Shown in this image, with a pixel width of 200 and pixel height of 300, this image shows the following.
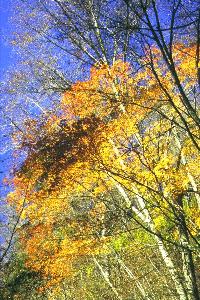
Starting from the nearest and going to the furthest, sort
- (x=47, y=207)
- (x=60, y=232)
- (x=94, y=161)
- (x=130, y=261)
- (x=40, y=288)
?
(x=94, y=161), (x=47, y=207), (x=130, y=261), (x=40, y=288), (x=60, y=232)

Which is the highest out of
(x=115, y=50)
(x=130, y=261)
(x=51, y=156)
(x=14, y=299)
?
(x=51, y=156)

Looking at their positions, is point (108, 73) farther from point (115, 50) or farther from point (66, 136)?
point (66, 136)

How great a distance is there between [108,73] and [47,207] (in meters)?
5.98

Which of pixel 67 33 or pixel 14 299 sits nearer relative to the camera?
pixel 67 33

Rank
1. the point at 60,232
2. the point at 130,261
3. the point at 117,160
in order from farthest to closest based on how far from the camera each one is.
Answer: the point at 60,232 < the point at 130,261 < the point at 117,160

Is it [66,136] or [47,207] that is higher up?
[66,136]

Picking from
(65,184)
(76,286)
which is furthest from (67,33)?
(76,286)

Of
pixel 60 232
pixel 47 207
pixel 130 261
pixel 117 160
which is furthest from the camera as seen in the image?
pixel 60 232

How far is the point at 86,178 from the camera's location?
35.7 feet

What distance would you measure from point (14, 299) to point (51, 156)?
6730 mm

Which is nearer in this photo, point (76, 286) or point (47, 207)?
point (47, 207)

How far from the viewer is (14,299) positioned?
15.4 meters

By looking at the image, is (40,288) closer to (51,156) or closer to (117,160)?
(51,156)

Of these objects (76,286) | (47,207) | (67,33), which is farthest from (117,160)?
(76,286)
